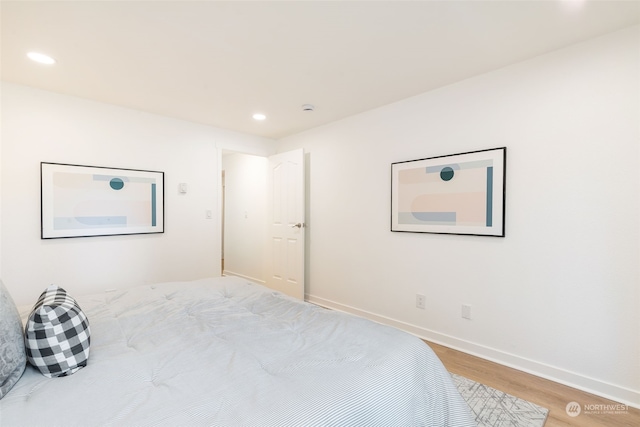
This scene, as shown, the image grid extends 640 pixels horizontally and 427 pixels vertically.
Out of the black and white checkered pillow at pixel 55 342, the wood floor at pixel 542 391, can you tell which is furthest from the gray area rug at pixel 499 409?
the black and white checkered pillow at pixel 55 342

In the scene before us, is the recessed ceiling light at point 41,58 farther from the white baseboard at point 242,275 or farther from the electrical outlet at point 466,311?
the electrical outlet at point 466,311

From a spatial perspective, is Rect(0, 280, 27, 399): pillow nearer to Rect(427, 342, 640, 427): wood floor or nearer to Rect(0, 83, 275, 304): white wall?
Rect(0, 83, 275, 304): white wall

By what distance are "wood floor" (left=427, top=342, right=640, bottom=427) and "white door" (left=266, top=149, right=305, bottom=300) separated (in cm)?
206

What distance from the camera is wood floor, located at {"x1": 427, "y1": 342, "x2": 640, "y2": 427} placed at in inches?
67.5

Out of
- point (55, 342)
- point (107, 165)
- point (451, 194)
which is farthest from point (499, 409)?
point (107, 165)

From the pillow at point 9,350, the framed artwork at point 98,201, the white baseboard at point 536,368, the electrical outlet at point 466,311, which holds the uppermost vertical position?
the framed artwork at point 98,201

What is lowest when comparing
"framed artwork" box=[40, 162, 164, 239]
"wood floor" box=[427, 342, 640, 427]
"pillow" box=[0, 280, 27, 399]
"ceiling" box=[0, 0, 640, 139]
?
"wood floor" box=[427, 342, 640, 427]

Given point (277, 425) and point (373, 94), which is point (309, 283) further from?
point (277, 425)

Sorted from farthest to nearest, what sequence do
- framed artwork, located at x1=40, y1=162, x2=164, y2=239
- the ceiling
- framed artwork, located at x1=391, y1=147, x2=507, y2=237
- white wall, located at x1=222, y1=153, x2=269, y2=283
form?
white wall, located at x1=222, y1=153, x2=269, y2=283 → framed artwork, located at x1=40, y1=162, x2=164, y2=239 → framed artwork, located at x1=391, y1=147, x2=507, y2=237 → the ceiling

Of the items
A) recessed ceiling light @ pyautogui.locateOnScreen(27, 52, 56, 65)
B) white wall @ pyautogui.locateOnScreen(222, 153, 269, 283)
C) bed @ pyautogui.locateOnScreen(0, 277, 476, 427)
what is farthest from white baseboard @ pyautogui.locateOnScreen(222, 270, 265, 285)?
recessed ceiling light @ pyautogui.locateOnScreen(27, 52, 56, 65)

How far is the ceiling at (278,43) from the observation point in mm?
1664

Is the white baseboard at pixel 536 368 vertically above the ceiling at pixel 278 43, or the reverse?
the ceiling at pixel 278 43

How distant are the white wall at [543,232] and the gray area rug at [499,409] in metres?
0.47

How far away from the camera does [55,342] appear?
3.44 ft
